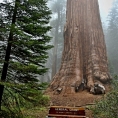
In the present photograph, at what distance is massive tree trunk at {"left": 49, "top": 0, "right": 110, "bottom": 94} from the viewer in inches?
359

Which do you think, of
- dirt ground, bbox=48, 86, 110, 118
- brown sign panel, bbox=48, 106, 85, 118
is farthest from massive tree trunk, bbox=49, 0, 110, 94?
brown sign panel, bbox=48, 106, 85, 118

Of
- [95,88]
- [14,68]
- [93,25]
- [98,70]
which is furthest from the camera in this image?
[93,25]

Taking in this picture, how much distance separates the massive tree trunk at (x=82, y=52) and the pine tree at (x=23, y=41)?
453cm

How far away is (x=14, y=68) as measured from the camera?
4.31 meters

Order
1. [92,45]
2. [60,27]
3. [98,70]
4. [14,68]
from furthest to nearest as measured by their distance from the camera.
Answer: [60,27], [92,45], [98,70], [14,68]

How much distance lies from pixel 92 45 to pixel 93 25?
1479 mm

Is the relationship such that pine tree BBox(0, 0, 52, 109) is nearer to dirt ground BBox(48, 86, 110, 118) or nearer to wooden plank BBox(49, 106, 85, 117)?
wooden plank BBox(49, 106, 85, 117)

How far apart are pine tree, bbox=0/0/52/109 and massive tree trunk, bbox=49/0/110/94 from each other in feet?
14.9

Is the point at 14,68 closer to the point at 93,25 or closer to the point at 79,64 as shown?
the point at 79,64

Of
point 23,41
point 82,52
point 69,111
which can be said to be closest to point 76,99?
point 82,52

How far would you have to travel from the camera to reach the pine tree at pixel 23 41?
14.3 ft

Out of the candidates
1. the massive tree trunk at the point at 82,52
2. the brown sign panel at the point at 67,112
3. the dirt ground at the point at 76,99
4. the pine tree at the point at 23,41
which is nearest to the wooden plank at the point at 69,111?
the brown sign panel at the point at 67,112

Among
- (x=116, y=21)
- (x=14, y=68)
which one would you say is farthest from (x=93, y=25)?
(x=116, y=21)

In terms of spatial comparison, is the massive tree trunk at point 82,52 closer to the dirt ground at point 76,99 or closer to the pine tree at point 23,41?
the dirt ground at point 76,99
